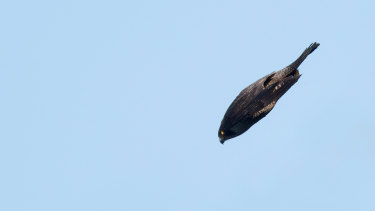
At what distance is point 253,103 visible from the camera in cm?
5412

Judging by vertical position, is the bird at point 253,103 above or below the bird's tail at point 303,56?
below

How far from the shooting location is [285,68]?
5650cm

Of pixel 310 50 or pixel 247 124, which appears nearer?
pixel 247 124

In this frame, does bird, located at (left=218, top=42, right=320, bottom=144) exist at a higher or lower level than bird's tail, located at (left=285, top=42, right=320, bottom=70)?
lower

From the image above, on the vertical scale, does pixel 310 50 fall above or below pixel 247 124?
above

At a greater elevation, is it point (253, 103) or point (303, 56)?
point (303, 56)

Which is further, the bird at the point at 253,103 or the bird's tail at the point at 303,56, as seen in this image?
the bird's tail at the point at 303,56

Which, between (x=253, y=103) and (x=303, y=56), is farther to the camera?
(x=303, y=56)

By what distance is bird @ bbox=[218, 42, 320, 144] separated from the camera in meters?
53.9

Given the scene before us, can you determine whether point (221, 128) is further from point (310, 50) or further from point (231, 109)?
point (310, 50)

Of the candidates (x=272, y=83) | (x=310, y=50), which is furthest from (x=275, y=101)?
(x=310, y=50)

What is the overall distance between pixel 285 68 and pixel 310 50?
2372 mm

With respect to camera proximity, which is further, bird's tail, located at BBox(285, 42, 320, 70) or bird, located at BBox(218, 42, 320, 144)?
bird's tail, located at BBox(285, 42, 320, 70)

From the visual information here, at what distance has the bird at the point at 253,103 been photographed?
53.9 metres
